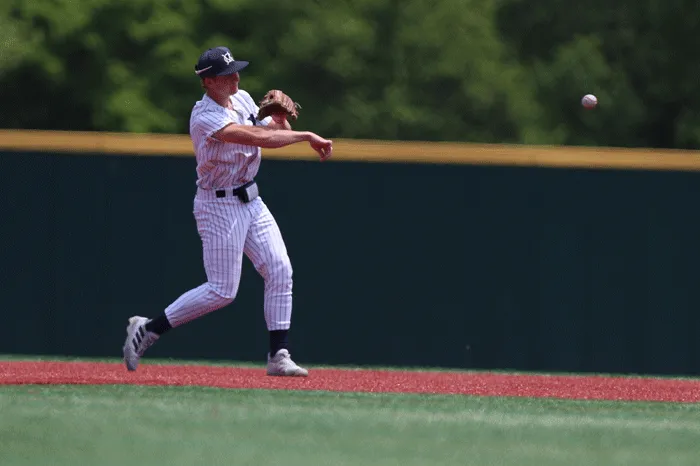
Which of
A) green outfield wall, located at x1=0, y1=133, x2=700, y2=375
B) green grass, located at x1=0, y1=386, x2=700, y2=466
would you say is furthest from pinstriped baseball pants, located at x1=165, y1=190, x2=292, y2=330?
green outfield wall, located at x1=0, y1=133, x2=700, y2=375

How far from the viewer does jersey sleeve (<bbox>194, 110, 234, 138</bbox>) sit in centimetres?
833

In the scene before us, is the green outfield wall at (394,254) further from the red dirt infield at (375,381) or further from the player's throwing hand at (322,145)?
the player's throwing hand at (322,145)

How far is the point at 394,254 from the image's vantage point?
1096cm

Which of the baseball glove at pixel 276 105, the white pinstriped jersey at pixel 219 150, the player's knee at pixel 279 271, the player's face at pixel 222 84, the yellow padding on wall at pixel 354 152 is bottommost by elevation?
the player's knee at pixel 279 271

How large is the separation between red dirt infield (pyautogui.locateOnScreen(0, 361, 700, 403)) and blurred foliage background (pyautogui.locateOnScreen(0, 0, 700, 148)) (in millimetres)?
18144

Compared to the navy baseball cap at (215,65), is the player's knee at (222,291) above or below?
below

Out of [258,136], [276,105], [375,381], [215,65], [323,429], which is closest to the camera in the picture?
[323,429]

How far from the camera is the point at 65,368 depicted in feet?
31.4

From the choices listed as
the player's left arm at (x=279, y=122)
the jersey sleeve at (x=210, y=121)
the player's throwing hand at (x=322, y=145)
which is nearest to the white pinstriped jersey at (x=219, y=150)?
the jersey sleeve at (x=210, y=121)

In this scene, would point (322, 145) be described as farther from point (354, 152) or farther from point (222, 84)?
point (354, 152)

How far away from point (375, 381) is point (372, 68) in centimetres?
2109

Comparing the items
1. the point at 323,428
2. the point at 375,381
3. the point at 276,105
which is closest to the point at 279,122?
the point at 276,105

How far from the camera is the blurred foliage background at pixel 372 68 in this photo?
28.5 meters

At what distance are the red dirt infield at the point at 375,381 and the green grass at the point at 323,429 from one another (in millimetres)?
418
